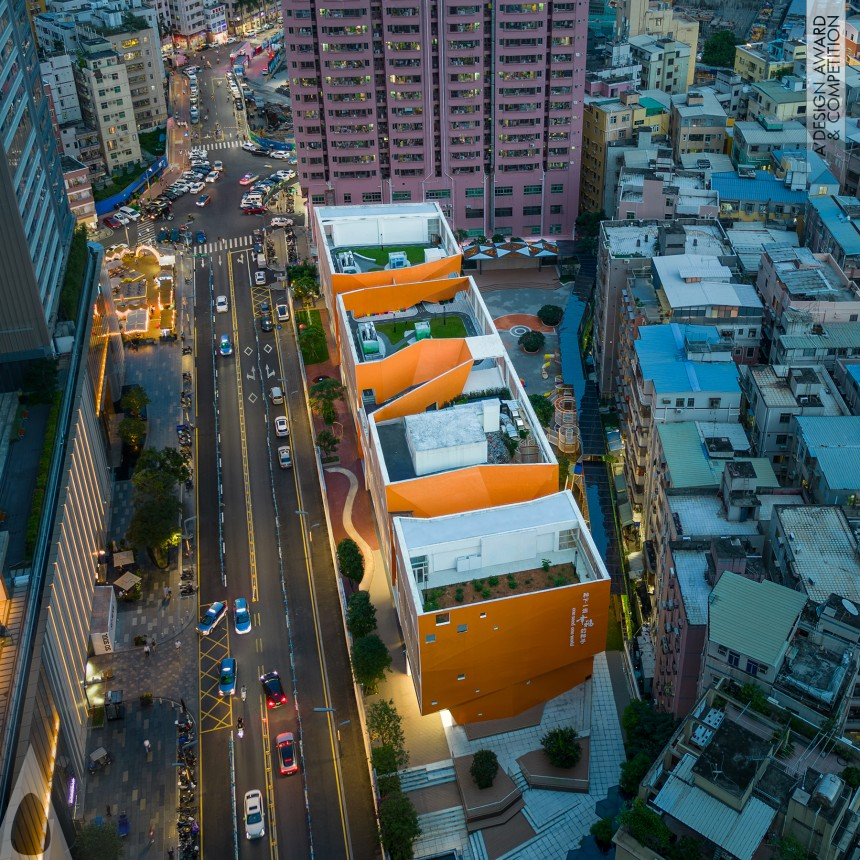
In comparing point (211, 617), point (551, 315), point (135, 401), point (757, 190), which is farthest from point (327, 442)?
point (757, 190)

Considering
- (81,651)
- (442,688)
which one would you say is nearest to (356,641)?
(442,688)

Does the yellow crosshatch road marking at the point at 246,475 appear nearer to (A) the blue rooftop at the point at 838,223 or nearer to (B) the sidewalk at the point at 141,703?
(B) the sidewalk at the point at 141,703

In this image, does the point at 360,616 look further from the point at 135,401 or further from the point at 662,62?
the point at 662,62

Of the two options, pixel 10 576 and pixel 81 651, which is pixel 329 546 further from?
pixel 10 576

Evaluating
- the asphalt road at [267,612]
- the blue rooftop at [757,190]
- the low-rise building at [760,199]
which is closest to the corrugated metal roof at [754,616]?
the asphalt road at [267,612]

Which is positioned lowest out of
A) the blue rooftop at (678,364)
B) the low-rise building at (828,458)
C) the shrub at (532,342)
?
the shrub at (532,342)

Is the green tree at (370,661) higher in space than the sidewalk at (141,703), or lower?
higher
